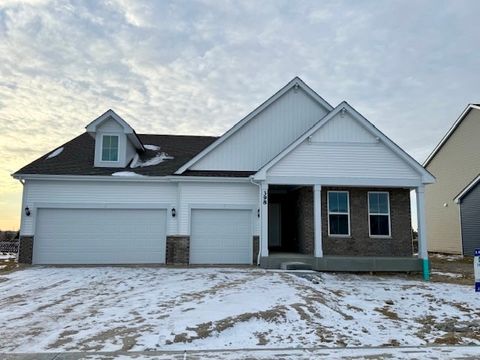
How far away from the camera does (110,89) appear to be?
1733cm

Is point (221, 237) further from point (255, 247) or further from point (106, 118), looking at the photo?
point (106, 118)

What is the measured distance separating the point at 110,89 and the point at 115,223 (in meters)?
Result: 5.98

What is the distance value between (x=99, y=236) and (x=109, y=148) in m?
3.78

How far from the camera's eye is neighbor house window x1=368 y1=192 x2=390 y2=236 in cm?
1523

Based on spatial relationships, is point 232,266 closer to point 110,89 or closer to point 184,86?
point 184,86

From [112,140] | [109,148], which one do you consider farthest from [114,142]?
[109,148]

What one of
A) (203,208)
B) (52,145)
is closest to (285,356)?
(203,208)

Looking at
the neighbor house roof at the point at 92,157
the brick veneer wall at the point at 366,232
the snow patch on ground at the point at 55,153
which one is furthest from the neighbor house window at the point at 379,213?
the snow patch on ground at the point at 55,153

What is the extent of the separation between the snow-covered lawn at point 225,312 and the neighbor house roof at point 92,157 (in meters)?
5.00

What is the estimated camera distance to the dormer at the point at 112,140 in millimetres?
16578

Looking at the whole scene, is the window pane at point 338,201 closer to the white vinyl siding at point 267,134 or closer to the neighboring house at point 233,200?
the neighboring house at point 233,200

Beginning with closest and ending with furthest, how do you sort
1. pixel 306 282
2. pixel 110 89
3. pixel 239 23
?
pixel 306 282, pixel 239 23, pixel 110 89

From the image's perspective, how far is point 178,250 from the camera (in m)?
15.4

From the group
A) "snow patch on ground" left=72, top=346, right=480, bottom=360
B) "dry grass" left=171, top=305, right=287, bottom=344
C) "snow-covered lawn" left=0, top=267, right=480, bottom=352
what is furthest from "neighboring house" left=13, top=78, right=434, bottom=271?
"snow patch on ground" left=72, top=346, right=480, bottom=360
